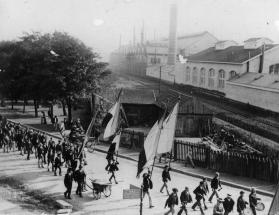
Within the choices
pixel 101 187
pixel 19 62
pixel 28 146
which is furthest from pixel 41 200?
pixel 19 62

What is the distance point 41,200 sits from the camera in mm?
16234

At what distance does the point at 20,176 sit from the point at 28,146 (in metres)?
4.09

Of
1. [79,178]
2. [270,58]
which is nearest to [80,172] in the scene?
[79,178]

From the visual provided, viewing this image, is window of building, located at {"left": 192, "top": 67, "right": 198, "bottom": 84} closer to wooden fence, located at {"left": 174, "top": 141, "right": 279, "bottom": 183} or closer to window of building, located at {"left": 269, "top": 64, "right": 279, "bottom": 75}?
window of building, located at {"left": 269, "top": 64, "right": 279, "bottom": 75}

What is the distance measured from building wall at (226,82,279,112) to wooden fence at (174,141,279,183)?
51.7 ft

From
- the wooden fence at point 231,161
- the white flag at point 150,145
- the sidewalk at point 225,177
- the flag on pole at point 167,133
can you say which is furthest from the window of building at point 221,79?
the white flag at point 150,145

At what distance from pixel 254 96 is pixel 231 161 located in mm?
20648

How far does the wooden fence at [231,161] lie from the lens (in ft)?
62.4

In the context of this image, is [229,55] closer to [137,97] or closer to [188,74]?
[188,74]

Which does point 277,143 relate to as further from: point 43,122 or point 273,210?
point 43,122

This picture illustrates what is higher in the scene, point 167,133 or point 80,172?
point 167,133

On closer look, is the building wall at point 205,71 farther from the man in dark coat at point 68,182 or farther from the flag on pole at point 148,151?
the man in dark coat at point 68,182

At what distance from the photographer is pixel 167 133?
1614 centimetres

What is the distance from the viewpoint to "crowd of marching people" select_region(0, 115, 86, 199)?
648 inches
